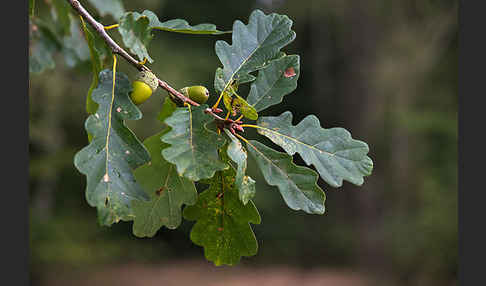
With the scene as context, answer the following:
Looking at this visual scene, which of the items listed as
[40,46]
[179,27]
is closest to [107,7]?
[40,46]

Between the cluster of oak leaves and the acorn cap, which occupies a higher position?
the acorn cap

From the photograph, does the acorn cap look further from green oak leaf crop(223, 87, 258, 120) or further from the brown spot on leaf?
the brown spot on leaf

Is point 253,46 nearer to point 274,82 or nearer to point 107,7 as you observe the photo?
point 274,82

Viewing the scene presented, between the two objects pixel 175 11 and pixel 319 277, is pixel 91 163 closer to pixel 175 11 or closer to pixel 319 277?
pixel 319 277

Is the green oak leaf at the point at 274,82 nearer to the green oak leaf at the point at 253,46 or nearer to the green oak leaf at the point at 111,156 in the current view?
the green oak leaf at the point at 253,46

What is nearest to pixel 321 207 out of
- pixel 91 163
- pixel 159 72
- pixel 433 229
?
pixel 91 163

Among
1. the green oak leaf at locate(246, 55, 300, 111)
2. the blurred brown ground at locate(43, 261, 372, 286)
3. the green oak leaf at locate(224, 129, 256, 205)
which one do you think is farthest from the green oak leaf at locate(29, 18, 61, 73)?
the blurred brown ground at locate(43, 261, 372, 286)
